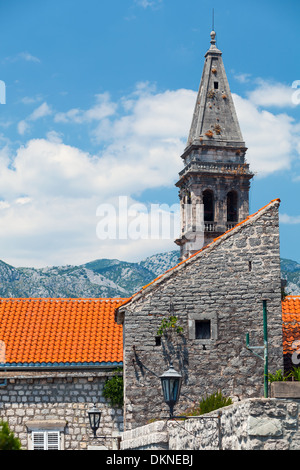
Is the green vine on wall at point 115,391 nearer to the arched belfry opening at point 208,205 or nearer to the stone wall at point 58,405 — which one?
the stone wall at point 58,405

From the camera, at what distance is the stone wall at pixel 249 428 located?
1041 centimetres

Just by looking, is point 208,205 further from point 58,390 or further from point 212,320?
point 212,320

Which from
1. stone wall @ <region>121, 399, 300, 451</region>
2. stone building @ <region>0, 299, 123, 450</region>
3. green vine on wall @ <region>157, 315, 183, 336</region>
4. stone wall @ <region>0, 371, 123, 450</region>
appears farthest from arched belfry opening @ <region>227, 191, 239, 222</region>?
stone wall @ <region>121, 399, 300, 451</region>

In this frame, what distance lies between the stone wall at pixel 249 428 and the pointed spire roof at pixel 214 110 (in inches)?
1518

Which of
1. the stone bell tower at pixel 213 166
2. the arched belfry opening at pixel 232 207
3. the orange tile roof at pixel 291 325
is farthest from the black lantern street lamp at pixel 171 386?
the arched belfry opening at pixel 232 207

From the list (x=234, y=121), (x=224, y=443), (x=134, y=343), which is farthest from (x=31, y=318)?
(x=234, y=121)

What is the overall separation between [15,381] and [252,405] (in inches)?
425

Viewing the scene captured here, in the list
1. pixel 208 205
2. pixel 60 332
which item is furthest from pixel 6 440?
pixel 208 205

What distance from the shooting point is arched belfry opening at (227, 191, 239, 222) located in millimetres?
49406

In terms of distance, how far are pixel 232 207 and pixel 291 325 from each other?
102 feet

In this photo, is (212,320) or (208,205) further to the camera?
(208,205)

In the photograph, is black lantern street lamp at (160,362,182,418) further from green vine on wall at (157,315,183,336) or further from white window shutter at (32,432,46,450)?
white window shutter at (32,432,46,450)

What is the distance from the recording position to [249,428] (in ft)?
34.1

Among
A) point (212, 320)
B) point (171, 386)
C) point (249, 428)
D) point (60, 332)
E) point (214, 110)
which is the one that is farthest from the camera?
point (214, 110)
